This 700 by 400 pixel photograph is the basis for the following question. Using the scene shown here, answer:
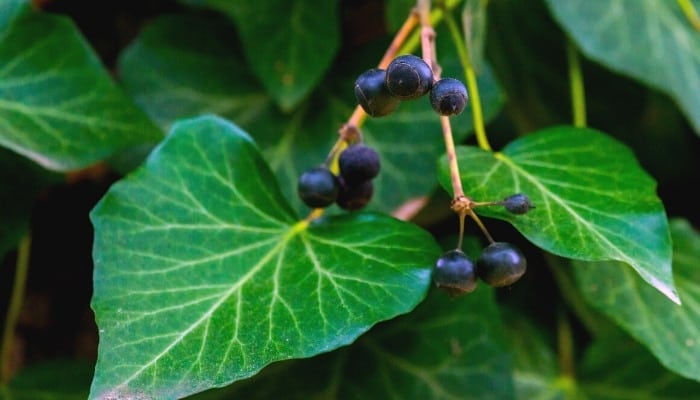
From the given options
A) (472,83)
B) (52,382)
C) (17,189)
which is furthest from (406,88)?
(52,382)

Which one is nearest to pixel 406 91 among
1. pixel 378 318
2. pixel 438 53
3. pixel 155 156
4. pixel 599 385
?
pixel 378 318

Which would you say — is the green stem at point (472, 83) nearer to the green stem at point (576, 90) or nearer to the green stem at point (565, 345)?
the green stem at point (576, 90)

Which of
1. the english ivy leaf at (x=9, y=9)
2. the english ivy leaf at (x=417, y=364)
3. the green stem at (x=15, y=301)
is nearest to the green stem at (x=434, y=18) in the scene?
the english ivy leaf at (x=417, y=364)

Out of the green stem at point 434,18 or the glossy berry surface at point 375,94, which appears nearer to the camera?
the glossy berry surface at point 375,94

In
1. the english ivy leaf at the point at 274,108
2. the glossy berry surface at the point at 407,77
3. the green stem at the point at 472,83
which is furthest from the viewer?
the english ivy leaf at the point at 274,108

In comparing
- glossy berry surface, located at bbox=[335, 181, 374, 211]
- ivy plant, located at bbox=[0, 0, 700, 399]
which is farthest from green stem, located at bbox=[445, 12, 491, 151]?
glossy berry surface, located at bbox=[335, 181, 374, 211]

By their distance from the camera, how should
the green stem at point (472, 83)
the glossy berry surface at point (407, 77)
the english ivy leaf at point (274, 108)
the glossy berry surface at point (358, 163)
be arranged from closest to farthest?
1. the glossy berry surface at point (407, 77)
2. the glossy berry surface at point (358, 163)
3. the green stem at point (472, 83)
4. the english ivy leaf at point (274, 108)

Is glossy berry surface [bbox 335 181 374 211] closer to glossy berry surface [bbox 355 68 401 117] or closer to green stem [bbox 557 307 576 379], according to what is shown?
glossy berry surface [bbox 355 68 401 117]

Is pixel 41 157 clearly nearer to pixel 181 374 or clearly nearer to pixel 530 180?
pixel 181 374
